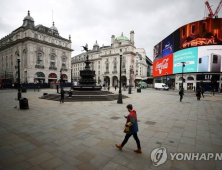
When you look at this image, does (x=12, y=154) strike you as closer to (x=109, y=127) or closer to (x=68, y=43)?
(x=109, y=127)

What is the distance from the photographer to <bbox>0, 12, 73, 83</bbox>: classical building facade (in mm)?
41444

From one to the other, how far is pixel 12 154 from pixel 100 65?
69.1 meters

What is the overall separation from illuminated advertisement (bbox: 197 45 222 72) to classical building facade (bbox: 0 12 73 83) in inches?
1819

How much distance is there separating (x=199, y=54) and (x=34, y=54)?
55.6m

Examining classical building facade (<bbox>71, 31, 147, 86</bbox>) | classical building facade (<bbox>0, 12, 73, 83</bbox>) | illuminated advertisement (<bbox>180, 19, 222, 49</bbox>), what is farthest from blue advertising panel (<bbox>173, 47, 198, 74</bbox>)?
classical building facade (<bbox>0, 12, 73, 83</bbox>)

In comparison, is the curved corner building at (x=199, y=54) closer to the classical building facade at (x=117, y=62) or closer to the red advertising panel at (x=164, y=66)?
the red advertising panel at (x=164, y=66)

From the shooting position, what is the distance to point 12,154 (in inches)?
143

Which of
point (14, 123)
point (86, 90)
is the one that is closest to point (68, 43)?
point (86, 90)

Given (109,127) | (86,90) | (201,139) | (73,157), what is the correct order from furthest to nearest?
(86,90) → (109,127) → (201,139) → (73,157)

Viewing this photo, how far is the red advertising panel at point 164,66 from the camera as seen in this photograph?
43.7 m

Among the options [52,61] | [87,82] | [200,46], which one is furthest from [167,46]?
[52,61]

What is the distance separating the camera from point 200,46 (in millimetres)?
34688

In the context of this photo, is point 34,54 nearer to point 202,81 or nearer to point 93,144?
point 93,144

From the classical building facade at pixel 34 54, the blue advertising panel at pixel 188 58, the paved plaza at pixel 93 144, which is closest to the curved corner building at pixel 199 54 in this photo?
the blue advertising panel at pixel 188 58
